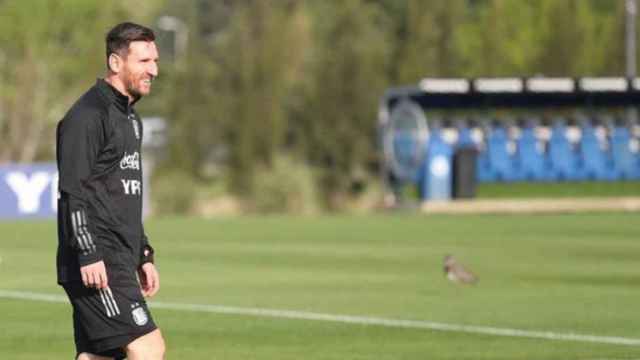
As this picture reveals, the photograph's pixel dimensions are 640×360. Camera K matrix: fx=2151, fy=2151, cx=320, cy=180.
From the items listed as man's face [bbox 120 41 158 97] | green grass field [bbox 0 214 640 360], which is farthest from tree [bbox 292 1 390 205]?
man's face [bbox 120 41 158 97]

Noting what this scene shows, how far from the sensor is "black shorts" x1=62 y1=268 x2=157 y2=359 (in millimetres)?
10305

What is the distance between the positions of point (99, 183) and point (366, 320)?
341 inches

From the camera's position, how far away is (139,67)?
10289 mm

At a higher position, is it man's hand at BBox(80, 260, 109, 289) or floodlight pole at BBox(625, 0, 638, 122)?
floodlight pole at BBox(625, 0, 638, 122)

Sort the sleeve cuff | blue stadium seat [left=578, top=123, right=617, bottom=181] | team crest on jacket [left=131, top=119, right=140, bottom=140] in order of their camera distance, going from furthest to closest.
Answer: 1. blue stadium seat [left=578, top=123, right=617, bottom=181]
2. the sleeve cuff
3. team crest on jacket [left=131, top=119, right=140, bottom=140]

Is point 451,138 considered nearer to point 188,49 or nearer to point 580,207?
point 580,207

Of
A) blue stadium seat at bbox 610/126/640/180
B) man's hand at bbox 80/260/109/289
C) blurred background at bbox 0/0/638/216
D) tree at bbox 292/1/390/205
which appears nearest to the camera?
man's hand at bbox 80/260/109/289

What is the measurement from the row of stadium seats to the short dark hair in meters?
37.9

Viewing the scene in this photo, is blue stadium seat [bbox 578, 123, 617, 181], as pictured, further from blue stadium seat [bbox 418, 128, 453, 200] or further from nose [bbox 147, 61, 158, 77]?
nose [bbox 147, 61, 158, 77]

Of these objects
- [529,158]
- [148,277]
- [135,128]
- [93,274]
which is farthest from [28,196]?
[93,274]

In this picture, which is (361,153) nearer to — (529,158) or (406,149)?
(529,158)

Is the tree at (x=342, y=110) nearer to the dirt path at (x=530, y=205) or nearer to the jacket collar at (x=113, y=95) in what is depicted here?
the dirt path at (x=530, y=205)

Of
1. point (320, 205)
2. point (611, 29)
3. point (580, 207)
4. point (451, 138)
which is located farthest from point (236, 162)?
point (611, 29)

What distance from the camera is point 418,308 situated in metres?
20.1
